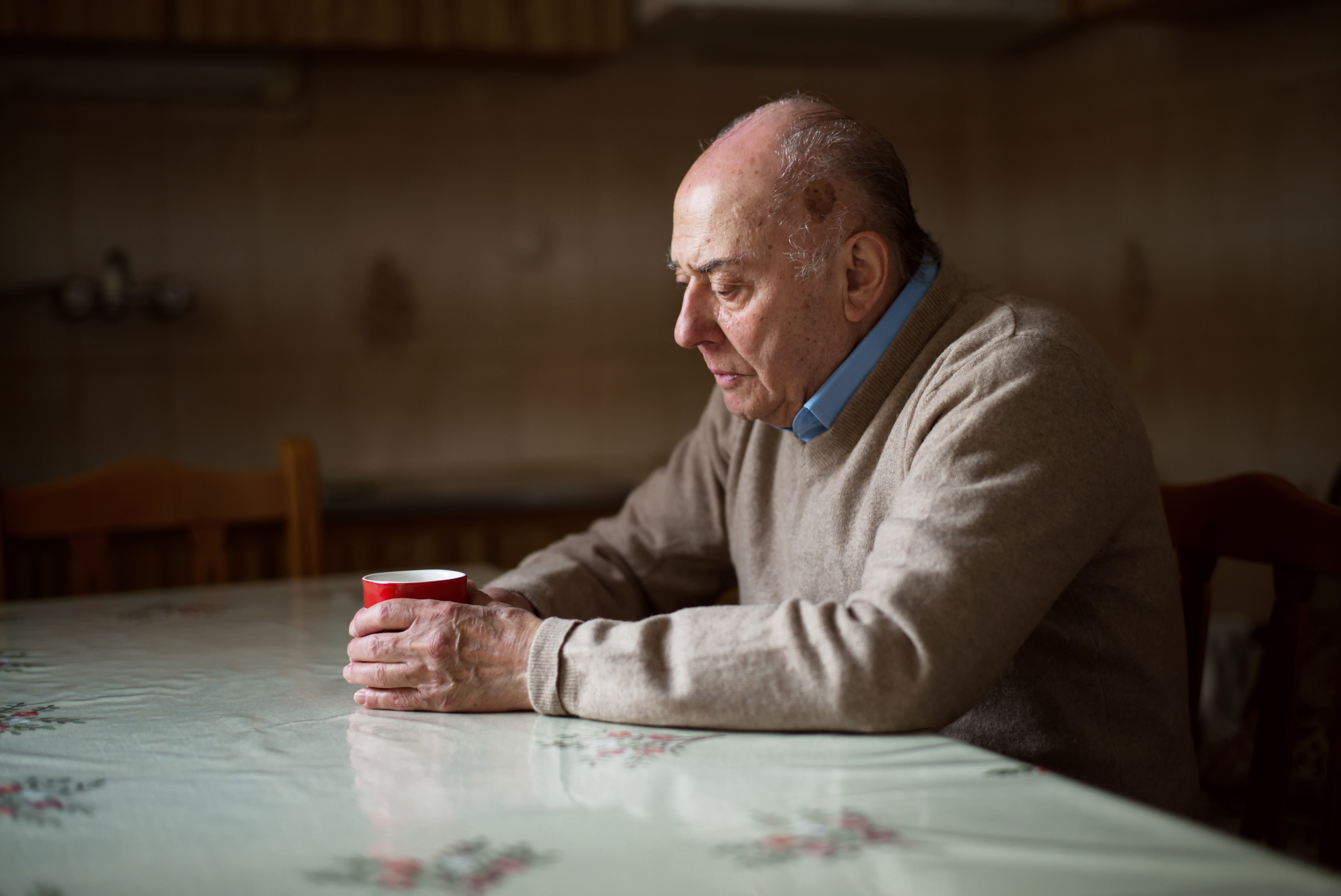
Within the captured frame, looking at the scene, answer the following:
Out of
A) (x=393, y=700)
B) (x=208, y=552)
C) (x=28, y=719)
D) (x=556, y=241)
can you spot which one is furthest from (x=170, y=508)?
(x=556, y=241)

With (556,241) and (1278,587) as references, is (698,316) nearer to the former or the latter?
(1278,587)

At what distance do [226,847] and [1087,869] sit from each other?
1.58 feet

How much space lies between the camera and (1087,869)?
24.9 inches

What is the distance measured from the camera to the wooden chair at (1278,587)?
1072 mm

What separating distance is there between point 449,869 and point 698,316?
68cm

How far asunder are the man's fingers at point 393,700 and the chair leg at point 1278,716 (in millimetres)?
763

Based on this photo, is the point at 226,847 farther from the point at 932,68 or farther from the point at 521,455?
the point at 932,68

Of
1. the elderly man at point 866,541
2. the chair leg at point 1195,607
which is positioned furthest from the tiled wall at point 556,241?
the elderly man at point 866,541

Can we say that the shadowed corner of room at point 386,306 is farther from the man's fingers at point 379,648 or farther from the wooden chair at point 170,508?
the man's fingers at point 379,648

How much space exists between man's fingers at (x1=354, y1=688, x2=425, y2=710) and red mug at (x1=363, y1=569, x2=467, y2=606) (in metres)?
0.08

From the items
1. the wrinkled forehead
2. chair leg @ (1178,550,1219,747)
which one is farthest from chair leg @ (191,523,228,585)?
chair leg @ (1178,550,1219,747)

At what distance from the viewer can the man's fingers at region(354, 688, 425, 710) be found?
38.8 inches

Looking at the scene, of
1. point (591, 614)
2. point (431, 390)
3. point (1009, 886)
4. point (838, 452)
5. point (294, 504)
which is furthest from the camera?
point (431, 390)

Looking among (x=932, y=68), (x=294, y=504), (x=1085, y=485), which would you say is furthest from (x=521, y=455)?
(x=1085, y=485)
